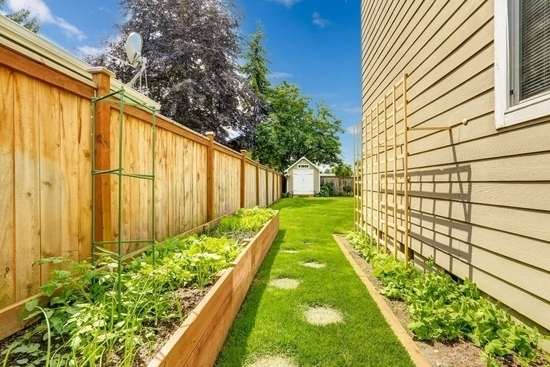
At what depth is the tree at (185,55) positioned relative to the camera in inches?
492

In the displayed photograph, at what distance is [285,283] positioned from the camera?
10.3 feet

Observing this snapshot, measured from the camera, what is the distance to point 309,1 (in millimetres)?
13078

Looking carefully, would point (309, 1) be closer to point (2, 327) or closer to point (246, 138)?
point (246, 138)

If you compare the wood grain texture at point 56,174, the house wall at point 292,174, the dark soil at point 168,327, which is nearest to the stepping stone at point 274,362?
the dark soil at point 168,327

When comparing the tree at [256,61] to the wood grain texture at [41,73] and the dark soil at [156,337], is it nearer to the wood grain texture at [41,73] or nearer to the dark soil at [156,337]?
the wood grain texture at [41,73]

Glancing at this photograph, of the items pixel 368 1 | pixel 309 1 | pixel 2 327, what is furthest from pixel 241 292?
pixel 309 1

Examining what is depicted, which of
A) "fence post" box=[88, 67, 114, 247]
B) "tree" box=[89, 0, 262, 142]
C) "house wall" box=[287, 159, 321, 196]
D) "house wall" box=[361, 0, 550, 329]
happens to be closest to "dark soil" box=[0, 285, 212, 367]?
"fence post" box=[88, 67, 114, 247]

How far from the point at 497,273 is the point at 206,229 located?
319cm

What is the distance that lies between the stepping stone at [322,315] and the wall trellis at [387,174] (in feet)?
3.64

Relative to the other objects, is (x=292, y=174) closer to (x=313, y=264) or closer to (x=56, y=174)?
(x=313, y=264)

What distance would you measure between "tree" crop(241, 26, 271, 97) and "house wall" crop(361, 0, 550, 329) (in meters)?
17.2

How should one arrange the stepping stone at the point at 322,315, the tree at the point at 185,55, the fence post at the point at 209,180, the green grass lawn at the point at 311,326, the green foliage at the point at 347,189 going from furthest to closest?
the green foliage at the point at 347,189 < the tree at the point at 185,55 < the fence post at the point at 209,180 < the stepping stone at the point at 322,315 < the green grass lawn at the point at 311,326

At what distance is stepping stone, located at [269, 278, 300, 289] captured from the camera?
3.04m

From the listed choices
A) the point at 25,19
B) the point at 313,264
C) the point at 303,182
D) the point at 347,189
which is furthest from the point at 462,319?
the point at 25,19
